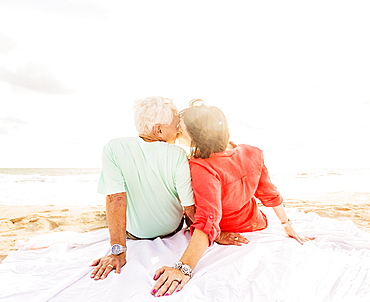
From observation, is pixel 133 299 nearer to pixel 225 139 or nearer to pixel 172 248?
pixel 172 248

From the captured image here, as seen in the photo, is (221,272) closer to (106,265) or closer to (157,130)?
(106,265)

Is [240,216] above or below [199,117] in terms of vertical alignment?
below

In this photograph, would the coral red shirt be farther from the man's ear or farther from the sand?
the sand

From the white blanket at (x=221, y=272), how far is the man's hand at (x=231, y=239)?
57 millimetres

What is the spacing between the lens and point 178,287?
1683 millimetres

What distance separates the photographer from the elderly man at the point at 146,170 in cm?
216

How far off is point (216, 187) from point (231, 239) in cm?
50

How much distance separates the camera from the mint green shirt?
2.18m

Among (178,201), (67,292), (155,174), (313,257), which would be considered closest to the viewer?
(67,292)

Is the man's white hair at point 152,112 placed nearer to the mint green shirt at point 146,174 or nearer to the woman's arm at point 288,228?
the mint green shirt at point 146,174

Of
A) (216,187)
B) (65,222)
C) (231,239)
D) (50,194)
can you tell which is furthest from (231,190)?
(50,194)

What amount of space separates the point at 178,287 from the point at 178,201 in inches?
32.4

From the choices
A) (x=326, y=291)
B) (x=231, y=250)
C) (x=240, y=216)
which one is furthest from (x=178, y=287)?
(x=240, y=216)

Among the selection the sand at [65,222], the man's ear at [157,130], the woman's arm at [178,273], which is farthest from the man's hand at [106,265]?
the sand at [65,222]
